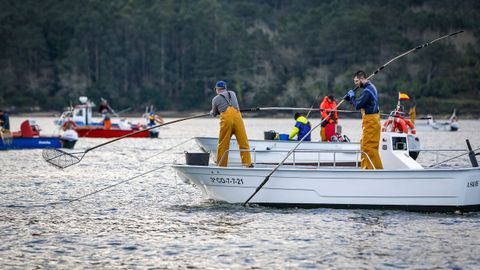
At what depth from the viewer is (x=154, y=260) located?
12.2 m

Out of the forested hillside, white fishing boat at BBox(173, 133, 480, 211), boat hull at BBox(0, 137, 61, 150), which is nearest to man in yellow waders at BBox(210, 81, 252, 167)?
white fishing boat at BBox(173, 133, 480, 211)

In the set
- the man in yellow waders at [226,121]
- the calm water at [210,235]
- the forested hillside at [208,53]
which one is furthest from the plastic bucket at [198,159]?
the forested hillside at [208,53]

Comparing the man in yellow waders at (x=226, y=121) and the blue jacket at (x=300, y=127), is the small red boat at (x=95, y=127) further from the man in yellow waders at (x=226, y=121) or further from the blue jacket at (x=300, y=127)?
the man in yellow waders at (x=226, y=121)

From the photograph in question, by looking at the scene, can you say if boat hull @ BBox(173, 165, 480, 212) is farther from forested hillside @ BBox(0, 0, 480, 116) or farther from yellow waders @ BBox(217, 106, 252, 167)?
forested hillside @ BBox(0, 0, 480, 116)

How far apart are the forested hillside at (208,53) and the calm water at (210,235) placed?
99198mm

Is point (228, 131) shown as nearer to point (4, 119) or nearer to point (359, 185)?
point (359, 185)

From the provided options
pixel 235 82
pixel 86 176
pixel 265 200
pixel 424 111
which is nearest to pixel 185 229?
pixel 265 200

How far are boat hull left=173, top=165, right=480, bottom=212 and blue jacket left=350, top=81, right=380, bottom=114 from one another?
1.47 m

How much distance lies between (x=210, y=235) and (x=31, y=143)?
2524cm

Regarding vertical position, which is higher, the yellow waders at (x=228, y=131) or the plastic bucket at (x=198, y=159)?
the yellow waders at (x=228, y=131)

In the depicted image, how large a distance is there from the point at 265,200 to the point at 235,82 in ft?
363

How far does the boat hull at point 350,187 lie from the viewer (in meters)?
15.6

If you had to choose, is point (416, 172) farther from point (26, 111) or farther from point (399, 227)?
point (26, 111)

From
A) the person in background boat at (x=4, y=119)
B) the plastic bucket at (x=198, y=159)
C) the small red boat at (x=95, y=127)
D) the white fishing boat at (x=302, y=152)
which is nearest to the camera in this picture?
the plastic bucket at (x=198, y=159)
